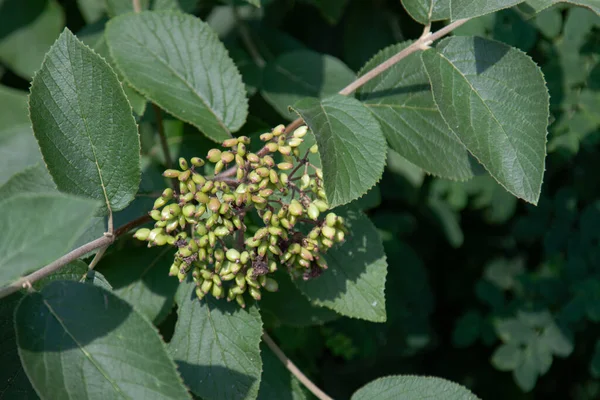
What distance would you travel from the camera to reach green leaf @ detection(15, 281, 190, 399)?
1376 millimetres

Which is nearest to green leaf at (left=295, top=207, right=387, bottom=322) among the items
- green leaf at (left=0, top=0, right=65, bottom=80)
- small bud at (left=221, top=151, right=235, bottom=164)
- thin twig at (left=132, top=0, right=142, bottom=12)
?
small bud at (left=221, top=151, right=235, bottom=164)

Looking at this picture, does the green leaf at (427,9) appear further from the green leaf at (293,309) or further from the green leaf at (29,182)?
the green leaf at (29,182)

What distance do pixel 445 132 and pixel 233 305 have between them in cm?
85

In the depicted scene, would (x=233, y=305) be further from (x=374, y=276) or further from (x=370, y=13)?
(x=370, y=13)

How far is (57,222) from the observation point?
4.14ft

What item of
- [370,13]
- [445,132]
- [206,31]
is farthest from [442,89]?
[370,13]

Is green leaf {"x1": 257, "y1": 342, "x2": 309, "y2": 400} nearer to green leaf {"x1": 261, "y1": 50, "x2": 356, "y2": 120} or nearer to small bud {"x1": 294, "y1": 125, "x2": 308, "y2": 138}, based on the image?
small bud {"x1": 294, "y1": 125, "x2": 308, "y2": 138}

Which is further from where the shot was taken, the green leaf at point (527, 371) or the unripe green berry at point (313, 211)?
the green leaf at point (527, 371)

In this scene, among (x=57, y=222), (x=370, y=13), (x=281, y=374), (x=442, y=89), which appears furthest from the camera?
(x=370, y=13)

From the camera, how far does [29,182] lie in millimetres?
1967

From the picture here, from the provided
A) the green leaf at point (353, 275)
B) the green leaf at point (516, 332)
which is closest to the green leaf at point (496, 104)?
the green leaf at point (353, 275)

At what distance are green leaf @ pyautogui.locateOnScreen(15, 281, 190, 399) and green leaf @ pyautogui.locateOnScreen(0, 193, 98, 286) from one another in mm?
193

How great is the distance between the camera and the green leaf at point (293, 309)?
2375 mm

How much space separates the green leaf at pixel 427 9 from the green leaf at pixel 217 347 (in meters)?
1.01
